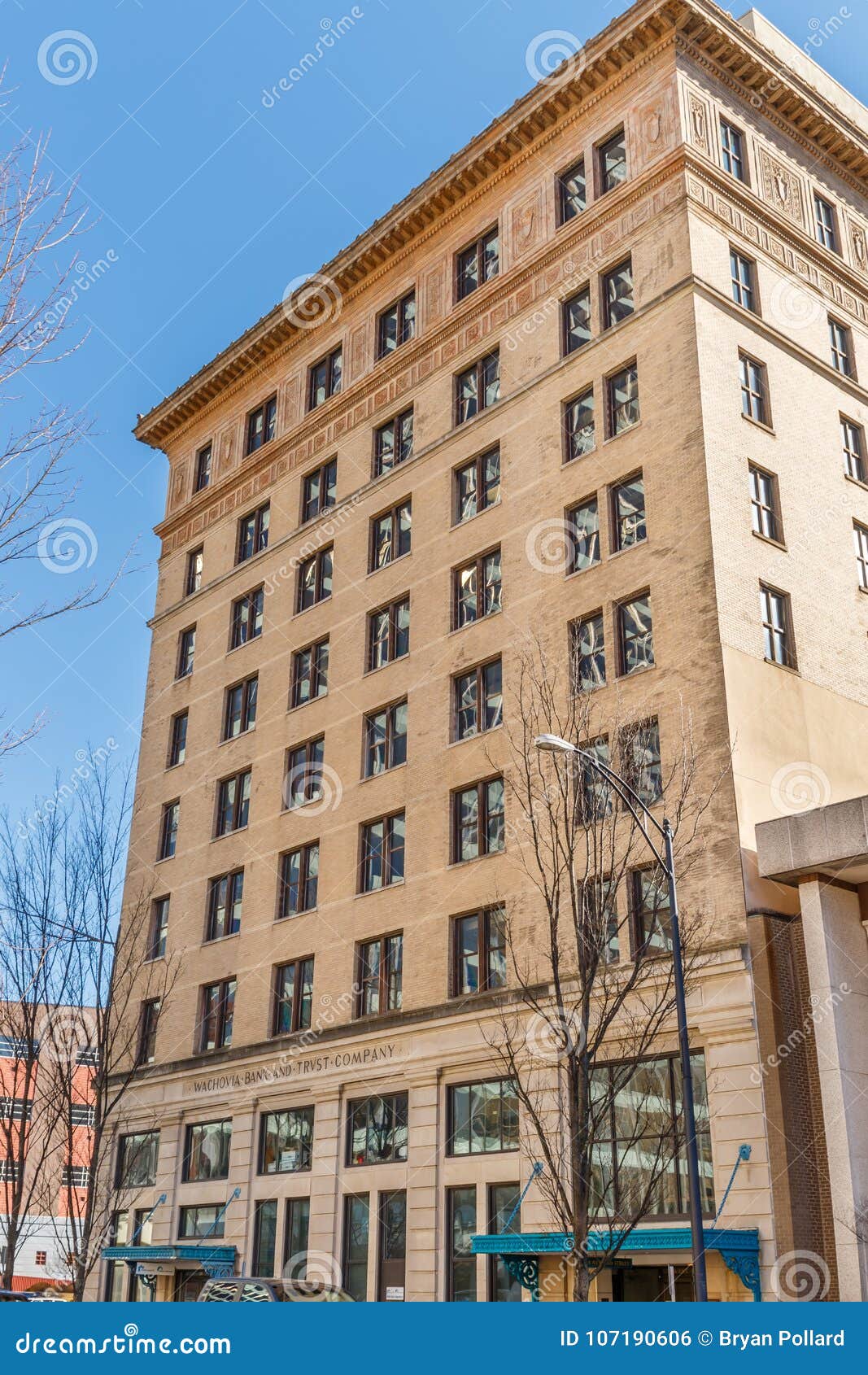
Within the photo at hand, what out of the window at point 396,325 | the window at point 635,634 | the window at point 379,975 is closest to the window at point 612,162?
the window at point 396,325

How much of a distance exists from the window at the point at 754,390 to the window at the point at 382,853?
13026 millimetres

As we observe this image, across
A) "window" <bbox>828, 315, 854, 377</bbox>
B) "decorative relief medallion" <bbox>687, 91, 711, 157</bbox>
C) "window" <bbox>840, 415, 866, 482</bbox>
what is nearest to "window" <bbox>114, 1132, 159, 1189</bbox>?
"window" <bbox>840, 415, 866, 482</bbox>

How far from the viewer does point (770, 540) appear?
28.3 m

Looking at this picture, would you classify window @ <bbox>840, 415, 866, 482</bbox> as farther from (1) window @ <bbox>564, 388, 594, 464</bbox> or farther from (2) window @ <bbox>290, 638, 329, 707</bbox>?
(2) window @ <bbox>290, 638, 329, 707</bbox>

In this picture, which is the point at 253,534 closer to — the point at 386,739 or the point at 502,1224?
the point at 386,739

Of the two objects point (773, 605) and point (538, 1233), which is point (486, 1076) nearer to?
point (538, 1233)

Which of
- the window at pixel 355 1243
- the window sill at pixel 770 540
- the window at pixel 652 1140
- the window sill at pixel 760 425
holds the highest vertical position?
the window sill at pixel 760 425

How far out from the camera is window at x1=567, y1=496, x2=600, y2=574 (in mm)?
29594

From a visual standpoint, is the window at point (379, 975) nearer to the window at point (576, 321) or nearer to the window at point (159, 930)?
the window at point (159, 930)

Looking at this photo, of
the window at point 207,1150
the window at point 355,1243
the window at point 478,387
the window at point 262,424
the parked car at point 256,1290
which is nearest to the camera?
the parked car at point 256,1290

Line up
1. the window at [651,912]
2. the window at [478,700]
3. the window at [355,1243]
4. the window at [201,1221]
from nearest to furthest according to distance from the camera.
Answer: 1. the window at [651,912]
2. the window at [355,1243]
3. the window at [478,700]
4. the window at [201,1221]

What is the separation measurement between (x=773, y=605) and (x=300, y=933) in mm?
15071

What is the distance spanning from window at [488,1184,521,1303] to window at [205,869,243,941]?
12.9 m

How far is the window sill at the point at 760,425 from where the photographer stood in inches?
1155
